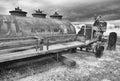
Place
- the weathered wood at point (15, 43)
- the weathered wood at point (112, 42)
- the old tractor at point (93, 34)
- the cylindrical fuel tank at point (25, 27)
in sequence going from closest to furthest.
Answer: the weathered wood at point (15, 43), the cylindrical fuel tank at point (25, 27), the old tractor at point (93, 34), the weathered wood at point (112, 42)

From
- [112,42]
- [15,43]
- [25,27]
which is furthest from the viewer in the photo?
[112,42]

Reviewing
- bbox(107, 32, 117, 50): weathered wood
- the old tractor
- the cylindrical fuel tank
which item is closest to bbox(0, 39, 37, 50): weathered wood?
the cylindrical fuel tank

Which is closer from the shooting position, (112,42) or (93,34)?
(93,34)

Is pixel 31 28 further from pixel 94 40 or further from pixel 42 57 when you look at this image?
pixel 94 40

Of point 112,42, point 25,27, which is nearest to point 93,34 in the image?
point 112,42

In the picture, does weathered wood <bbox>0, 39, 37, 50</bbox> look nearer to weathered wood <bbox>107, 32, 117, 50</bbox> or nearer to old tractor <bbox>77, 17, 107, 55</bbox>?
old tractor <bbox>77, 17, 107, 55</bbox>

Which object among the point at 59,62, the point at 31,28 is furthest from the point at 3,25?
the point at 59,62

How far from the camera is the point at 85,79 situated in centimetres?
408

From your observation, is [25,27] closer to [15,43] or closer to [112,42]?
[15,43]

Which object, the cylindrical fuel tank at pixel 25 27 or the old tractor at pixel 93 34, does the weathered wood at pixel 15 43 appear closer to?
the cylindrical fuel tank at pixel 25 27

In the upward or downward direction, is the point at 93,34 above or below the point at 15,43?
above

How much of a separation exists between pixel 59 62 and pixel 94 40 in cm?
325

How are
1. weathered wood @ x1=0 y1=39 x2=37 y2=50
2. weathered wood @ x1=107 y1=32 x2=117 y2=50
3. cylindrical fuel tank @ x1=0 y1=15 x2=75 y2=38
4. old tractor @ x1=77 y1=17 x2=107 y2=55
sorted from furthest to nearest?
weathered wood @ x1=107 y1=32 x2=117 y2=50 → old tractor @ x1=77 y1=17 x2=107 y2=55 → cylindrical fuel tank @ x1=0 y1=15 x2=75 y2=38 → weathered wood @ x1=0 y1=39 x2=37 y2=50

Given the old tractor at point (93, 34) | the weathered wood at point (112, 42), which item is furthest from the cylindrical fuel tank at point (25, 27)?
the weathered wood at point (112, 42)
